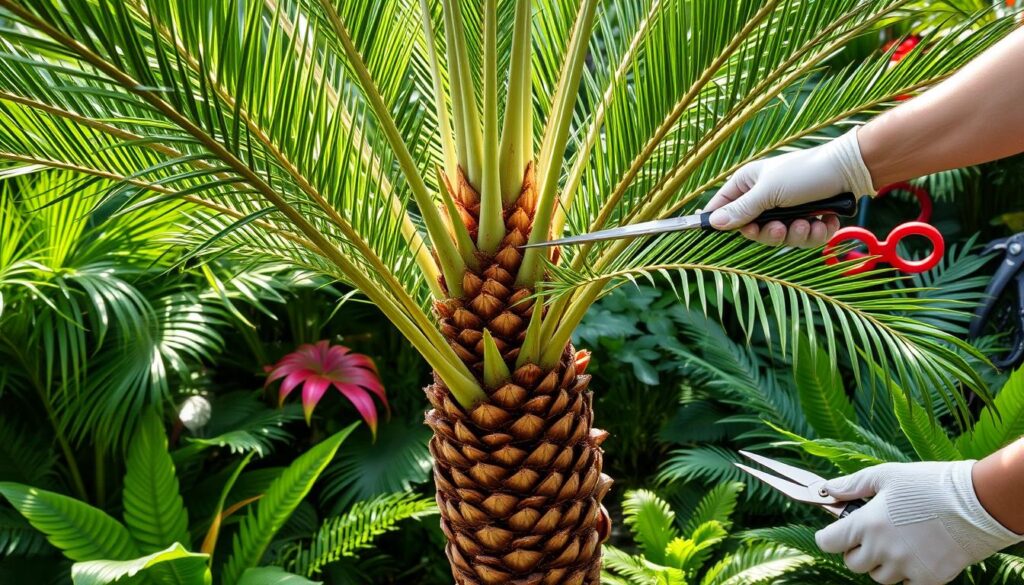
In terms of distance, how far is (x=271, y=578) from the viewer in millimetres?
1910

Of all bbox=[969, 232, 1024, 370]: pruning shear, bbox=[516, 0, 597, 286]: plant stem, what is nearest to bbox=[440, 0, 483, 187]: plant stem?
bbox=[516, 0, 597, 286]: plant stem

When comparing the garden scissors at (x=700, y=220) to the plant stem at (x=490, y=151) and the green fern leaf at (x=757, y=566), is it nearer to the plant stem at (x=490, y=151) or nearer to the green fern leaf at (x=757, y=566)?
the plant stem at (x=490, y=151)

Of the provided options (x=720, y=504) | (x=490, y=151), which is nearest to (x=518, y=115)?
(x=490, y=151)

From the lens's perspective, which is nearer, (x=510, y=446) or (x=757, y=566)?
(x=510, y=446)

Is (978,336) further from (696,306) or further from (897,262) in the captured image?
(897,262)

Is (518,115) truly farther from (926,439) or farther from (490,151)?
(926,439)

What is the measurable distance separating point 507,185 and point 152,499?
1192 millimetres

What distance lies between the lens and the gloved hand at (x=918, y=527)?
1.34 m

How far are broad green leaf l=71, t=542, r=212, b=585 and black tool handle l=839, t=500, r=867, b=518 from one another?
1.18m

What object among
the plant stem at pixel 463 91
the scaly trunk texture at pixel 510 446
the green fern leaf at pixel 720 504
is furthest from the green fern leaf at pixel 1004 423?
the plant stem at pixel 463 91

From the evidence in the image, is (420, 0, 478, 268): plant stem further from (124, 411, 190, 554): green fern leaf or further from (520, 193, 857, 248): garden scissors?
(124, 411, 190, 554): green fern leaf

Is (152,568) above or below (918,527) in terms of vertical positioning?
below

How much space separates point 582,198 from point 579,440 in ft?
1.32

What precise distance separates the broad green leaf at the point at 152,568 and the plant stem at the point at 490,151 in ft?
2.88
